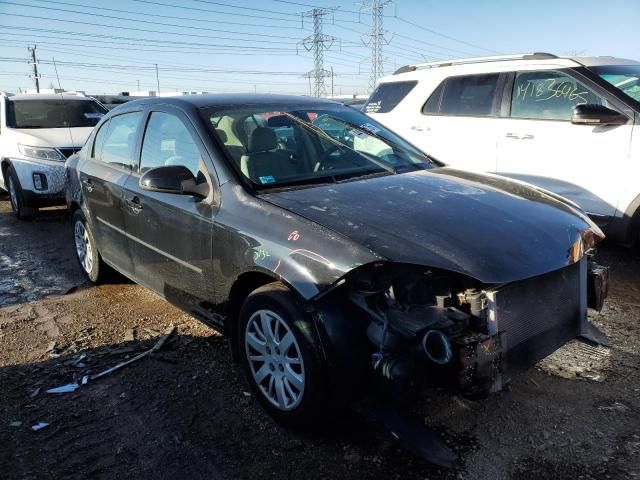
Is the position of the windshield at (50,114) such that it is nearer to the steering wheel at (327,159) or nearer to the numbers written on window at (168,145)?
the numbers written on window at (168,145)

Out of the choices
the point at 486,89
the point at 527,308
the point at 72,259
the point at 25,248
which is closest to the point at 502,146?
the point at 486,89

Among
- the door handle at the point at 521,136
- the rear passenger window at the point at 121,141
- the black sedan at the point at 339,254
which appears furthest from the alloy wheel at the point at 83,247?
the door handle at the point at 521,136

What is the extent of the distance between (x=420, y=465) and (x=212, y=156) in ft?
6.66

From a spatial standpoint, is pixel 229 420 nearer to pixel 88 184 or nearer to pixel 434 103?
pixel 88 184

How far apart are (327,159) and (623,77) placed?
370cm

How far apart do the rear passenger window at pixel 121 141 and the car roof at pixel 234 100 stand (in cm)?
17

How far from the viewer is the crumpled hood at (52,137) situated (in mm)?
7832

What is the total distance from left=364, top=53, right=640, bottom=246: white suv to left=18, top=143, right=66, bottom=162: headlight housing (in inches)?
188

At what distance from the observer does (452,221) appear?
2701 millimetres

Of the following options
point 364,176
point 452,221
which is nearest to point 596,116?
point 364,176

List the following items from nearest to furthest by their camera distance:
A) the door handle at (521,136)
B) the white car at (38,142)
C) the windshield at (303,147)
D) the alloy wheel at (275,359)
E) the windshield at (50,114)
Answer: the alloy wheel at (275,359) → the windshield at (303,147) → the door handle at (521,136) → the white car at (38,142) → the windshield at (50,114)

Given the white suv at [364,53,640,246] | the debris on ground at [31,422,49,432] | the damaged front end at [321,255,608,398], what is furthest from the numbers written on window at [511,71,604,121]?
the debris on ground at [31,422,49,432]

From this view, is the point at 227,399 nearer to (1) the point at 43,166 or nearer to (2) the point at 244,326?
(2) the point at 244,326

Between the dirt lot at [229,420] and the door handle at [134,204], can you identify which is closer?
the dirt lot at [229,420]
